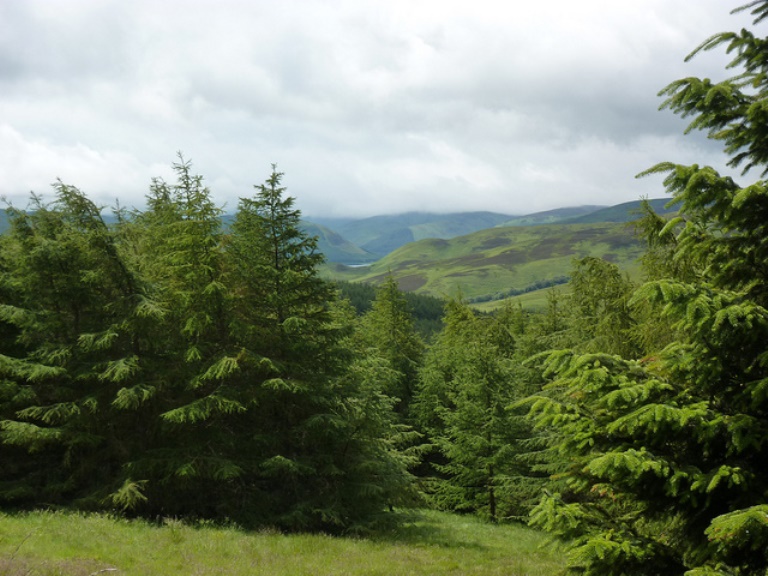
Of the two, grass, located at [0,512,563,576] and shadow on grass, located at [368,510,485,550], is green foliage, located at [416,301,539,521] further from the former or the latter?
grass, located at [0,512,563,576]

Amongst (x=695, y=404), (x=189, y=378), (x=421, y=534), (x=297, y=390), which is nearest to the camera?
(x=695, y=404)

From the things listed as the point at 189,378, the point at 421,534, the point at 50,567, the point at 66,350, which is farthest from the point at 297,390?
the point at 50,567

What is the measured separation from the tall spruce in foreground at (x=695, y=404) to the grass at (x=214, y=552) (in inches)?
176

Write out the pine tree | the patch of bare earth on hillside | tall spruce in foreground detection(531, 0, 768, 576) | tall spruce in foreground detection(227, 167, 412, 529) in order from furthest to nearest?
the pine tree
tall spruce in foreground detection(227, 167, 412, 529)
the patch of bare earth on hillside
tall spruce in foreground detection(531, 0, 768, 576)

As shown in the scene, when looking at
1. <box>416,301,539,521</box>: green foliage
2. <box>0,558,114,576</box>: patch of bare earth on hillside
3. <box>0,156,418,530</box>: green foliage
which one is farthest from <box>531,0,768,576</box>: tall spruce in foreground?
<box>416,301,539,521</box>: green foliage

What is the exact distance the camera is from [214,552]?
1365cm

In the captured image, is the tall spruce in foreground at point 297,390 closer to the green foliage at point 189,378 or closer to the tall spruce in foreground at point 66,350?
the green foliage at point 189,378

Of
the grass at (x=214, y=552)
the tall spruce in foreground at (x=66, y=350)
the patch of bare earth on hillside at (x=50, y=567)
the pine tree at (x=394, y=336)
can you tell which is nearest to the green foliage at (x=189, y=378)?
the tall spruce in foreground at (x=66, y=350)

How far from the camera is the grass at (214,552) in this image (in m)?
11.4

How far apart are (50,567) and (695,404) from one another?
12203mm

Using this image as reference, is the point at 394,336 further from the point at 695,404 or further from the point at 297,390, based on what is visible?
the point at 695,404

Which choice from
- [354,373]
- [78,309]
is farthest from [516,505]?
[78,309]

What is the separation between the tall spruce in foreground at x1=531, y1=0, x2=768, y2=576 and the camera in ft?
18.4

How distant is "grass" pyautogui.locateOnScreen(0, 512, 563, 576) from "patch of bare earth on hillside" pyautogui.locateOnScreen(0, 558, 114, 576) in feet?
0.06
